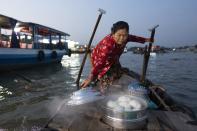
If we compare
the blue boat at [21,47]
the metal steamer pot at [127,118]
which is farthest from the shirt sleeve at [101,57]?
the blue boat at [21,47]

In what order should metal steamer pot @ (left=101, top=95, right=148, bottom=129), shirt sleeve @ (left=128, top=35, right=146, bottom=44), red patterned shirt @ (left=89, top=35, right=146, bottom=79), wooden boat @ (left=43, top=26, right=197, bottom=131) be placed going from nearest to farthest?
metal steamer pot @ (left=101, top=95, right=148, bottom=129), wooden boat @ (left=43, top=26, right=197, bottom=131), red patterned shirt @ (left=89, top=35, right=146, bottom=79), shirt sleeve @ (left=128, top=35, right=146, bottom=44)

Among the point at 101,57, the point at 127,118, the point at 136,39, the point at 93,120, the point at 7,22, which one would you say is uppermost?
the point at 7,22

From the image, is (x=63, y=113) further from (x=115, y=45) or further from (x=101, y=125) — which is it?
(x=115, y=45)

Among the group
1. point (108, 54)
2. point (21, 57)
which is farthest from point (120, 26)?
point (21, 57)

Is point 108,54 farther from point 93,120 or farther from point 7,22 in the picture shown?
point 7,22

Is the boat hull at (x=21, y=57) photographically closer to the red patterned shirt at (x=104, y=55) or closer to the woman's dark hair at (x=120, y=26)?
the red patterned shirt at (x=104, y=55)

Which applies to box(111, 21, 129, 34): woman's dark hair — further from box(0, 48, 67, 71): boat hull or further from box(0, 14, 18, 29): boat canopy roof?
box(0, 14, 18, 29): boat canopy roof

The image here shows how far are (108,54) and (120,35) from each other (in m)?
0.52

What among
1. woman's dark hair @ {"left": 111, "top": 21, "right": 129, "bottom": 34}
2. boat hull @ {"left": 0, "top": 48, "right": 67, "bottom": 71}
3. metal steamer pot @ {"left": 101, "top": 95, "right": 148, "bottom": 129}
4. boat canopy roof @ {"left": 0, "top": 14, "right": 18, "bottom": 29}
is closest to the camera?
metal steamer pot @ {"left": 101, "top": 95, "right": 148, "bottom": 129}

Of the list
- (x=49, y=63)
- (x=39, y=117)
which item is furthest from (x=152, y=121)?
(x=49, y=63)

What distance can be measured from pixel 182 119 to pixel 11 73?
15800 mm

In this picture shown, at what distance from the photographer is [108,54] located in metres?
5.80

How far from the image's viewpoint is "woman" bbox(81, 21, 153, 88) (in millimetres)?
5488

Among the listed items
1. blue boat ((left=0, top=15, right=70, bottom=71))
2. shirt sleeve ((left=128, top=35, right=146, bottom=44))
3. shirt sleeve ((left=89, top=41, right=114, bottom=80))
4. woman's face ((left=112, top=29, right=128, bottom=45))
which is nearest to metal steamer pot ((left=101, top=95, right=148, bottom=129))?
shirt sleeve ((left=89, top=41, right=114, bottom=80))
